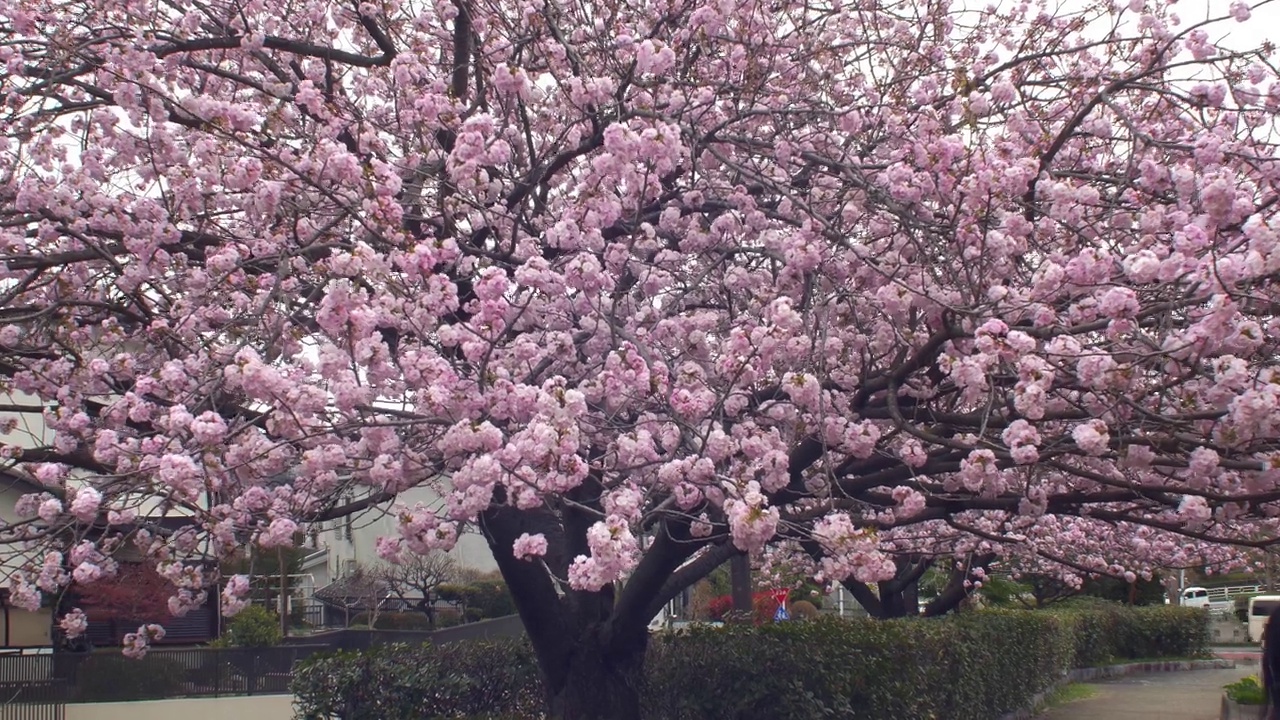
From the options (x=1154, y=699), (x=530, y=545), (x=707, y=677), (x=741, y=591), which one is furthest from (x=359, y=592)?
(x=530, y=545)

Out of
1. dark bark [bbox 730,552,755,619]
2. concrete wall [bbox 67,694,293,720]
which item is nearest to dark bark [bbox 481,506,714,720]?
dark bark [bbox 730,552,755,619]

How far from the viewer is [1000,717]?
1289 centimetres

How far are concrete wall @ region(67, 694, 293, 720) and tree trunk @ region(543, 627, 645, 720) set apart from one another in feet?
29.3

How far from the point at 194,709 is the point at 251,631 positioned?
339 cm

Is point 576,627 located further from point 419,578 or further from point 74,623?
point 419,578

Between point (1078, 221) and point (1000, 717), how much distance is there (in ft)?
28.2

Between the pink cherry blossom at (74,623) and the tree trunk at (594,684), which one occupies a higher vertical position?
A: the pink cherry blossom at (74,623)

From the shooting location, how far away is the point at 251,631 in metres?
19.1

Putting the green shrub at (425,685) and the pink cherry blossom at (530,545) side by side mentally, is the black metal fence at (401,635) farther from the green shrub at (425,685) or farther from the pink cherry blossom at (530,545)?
the pink cherry blossom at (530,545)

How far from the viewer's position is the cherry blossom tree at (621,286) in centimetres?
511

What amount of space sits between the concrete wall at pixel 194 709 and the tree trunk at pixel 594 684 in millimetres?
8925

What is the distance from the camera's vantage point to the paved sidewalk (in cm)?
1422

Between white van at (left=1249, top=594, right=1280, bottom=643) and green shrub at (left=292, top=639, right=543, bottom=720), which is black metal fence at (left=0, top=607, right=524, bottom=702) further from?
white van at (left=1249, top=594, right=1280, bottom=643)

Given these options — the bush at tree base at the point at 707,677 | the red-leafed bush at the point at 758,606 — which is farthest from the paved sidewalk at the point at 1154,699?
the red-leafed bush at the point at 758,606
